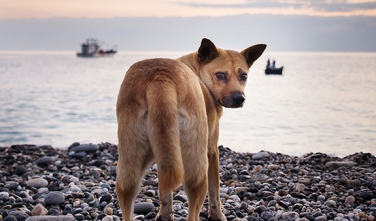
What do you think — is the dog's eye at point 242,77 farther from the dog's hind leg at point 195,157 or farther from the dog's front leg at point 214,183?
the dog's hind leg at point 195,157

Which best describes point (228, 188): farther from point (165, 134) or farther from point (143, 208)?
point (165, 134)

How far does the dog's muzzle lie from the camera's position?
5.46 m

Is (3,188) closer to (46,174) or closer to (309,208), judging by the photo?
(46,174)

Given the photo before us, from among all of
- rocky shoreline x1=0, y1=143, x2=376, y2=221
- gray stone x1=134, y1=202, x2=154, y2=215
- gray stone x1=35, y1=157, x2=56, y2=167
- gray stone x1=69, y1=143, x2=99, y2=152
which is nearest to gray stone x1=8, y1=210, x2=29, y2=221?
rocky shoreline x1=0, y1=143, x2=376, y2=221

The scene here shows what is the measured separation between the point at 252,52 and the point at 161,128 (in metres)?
2.43

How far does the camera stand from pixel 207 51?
18.7ft

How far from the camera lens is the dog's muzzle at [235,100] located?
5.46 m

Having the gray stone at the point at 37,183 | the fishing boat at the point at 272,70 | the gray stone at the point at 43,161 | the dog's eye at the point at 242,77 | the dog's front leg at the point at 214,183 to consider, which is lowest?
the gray stone at the point at 43,161

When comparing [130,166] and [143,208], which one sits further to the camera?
[143,208]

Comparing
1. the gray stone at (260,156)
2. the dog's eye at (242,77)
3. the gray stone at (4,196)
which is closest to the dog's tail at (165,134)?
the dog's eye at (242,77)

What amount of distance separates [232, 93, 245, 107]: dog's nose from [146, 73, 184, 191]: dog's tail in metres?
1.40

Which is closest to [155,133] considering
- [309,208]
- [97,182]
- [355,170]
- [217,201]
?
[217,201]

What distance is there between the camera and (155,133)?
160 inches

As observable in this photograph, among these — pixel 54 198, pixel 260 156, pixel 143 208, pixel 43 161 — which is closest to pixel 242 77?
pixel 143 208
